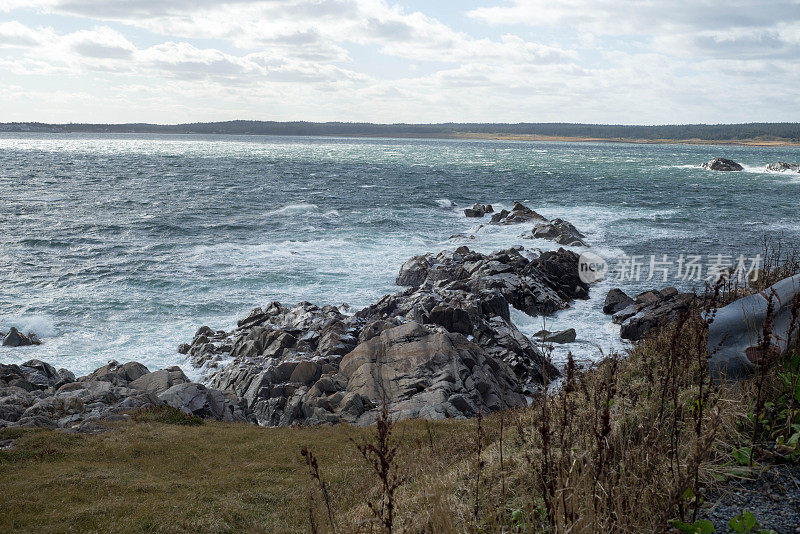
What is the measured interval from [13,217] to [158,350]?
31.1 metres

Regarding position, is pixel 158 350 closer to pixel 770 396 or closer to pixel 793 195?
pixel 770 396

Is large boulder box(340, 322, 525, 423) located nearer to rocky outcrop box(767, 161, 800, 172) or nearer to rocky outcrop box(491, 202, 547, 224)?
rocky outcrop box(491, 202, 547, 224)

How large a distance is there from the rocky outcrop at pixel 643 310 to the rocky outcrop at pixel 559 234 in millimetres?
10493

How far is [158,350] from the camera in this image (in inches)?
736

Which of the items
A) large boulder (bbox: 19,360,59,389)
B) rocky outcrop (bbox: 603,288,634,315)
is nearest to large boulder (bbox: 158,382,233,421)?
large boulder (bbox: 19,360,59,389)

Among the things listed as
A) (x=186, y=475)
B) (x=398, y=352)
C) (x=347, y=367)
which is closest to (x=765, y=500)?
(x=186, y=475)

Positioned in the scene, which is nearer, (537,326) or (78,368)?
(78,368)

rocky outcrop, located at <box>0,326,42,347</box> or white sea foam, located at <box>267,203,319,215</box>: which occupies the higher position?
white sea foam, located at <box>267,203,319,215</box>

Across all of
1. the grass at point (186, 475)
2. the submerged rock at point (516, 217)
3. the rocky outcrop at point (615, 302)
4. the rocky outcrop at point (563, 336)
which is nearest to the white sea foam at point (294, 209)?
the submerged rock at point (516, 217)

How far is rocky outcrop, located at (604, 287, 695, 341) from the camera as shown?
1725cm

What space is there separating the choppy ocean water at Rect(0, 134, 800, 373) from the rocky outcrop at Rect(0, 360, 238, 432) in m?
2.20

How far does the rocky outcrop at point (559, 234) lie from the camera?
3130cm

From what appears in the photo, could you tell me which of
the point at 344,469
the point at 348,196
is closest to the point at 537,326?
the point at 344,469

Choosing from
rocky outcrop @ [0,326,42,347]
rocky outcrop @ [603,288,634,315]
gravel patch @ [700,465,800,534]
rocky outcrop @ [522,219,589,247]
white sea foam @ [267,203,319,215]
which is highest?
gravel patch @ [700,465,800,534]
